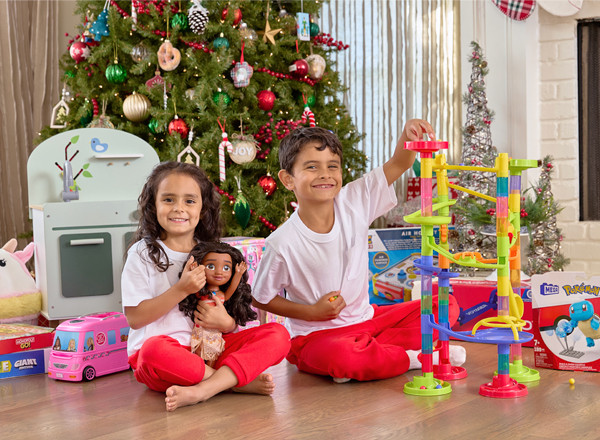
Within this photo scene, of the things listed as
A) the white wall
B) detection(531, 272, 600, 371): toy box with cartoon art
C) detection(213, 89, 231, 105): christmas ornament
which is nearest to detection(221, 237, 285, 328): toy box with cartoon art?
detection(213, 89, 231, 105): christmas ornament

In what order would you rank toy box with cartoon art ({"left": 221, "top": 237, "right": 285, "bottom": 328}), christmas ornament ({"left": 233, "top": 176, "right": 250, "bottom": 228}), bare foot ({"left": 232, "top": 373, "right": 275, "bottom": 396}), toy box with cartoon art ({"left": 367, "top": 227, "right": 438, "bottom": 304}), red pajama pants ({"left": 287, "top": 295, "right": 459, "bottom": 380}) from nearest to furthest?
bare foot ({"left": 232, "top": 373, "right": 275, "bottom": 396}), red pajama pants ({"left": 287, "top": 295, "right": 459, "bottom": 380}), toy box with cartoon art ({"left": 221, "top": 237, "right": 285, "bottom": 328}), toy box with cartoon art ({"left": 367, "top": 227, "right": 438, "bottom": 304}), christmas ornament ({"left": 233, "top": 176, "right": 250, "bottom": 228})

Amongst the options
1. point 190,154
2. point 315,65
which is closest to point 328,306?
point 190,154

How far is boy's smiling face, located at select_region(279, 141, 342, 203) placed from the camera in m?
2.26

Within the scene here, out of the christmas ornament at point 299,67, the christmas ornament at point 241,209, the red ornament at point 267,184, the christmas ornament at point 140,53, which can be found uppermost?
the christmas ornament at point 140,53

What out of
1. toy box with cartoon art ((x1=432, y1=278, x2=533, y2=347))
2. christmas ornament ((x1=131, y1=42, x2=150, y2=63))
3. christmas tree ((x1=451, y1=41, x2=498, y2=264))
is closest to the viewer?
toy box with cartoon art ((x1=432, y1=278, x2=533, y2=347))

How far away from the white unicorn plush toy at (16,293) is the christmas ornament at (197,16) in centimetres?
137

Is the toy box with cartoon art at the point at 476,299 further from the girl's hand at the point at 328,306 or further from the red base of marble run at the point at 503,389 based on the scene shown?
the red base of marble run at the point at 503,389

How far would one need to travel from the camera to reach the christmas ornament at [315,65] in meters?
3.81

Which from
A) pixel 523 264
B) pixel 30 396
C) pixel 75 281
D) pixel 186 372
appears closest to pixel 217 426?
pixel 186 372

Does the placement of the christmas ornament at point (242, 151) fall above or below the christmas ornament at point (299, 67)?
below

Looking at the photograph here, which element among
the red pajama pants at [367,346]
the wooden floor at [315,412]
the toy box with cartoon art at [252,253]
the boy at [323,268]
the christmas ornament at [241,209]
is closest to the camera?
the wooden floor at [315,412]

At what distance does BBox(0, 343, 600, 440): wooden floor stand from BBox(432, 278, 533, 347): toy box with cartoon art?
51 centimetres

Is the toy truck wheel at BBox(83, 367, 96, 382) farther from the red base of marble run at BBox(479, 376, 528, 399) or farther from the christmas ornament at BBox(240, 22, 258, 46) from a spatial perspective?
the christmas ornament at BBox(240, 22, 258, 46)

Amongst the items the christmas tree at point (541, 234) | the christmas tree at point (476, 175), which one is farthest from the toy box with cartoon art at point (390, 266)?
the christmas tree at point (541, 234)
